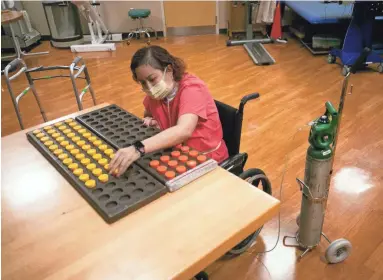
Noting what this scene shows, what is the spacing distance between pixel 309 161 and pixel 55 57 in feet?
14.6

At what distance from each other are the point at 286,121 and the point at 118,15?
3.76 m

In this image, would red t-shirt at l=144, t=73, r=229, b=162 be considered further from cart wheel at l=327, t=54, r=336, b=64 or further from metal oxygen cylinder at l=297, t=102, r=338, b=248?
cart wheel at l=327, t=54, r=336, b=64

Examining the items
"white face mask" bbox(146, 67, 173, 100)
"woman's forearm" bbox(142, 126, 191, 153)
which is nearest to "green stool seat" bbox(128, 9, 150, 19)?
"white face mask" bbox(146, 67, 173, 100)

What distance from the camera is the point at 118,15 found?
543 cm

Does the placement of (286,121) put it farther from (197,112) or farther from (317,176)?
(197,112)

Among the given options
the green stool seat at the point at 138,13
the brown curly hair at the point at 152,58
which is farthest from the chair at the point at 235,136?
the green stool seat at the point at 138,13

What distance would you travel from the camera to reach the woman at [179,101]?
3.91 feet

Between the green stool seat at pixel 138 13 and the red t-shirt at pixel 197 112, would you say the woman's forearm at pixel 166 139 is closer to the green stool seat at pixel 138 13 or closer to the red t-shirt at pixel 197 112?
the red t-shirt at pixel 197 112

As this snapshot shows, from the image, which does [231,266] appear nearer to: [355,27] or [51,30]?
[355,27]

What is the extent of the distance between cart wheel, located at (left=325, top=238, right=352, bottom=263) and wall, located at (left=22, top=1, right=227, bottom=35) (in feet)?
15.0

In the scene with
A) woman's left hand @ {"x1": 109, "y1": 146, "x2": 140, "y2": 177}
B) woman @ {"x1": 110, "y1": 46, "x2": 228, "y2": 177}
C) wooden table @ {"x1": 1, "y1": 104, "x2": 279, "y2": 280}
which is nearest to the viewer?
wooden table @ {"x1": 1, "y1": 104, "x2": 279, "y2": 280}

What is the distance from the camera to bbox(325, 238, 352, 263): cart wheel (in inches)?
59.8

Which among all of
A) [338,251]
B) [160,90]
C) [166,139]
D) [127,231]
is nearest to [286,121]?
[338,251]

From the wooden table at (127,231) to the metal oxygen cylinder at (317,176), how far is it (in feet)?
1.74
